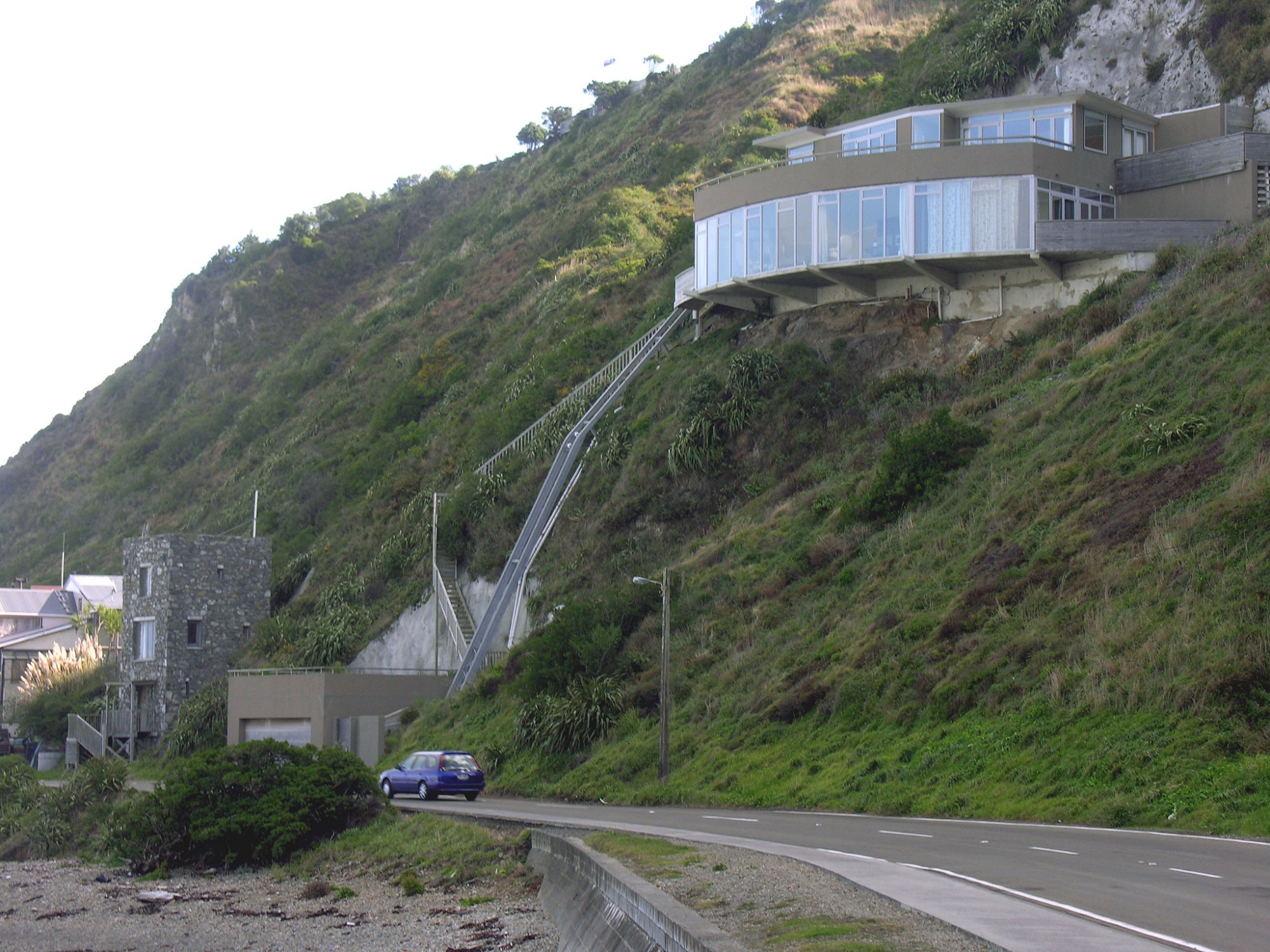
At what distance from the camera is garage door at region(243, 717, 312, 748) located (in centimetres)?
4525

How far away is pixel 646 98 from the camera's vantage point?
116m

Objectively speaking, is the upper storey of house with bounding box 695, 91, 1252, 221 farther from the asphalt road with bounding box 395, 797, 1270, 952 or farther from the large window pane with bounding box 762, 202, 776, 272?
the asphalt road with bounding box 395, 797, 1270, 952

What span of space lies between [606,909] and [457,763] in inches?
783

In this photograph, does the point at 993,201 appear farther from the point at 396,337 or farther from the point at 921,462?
the point at 396,337

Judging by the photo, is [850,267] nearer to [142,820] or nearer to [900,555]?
[900,555]

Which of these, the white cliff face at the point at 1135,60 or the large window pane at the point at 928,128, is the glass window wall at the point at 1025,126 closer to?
the large window pane at the point at 928,128

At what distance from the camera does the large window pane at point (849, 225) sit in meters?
43.5

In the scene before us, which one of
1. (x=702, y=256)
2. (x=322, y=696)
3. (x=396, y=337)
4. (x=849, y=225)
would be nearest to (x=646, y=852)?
(x=322, y=696)

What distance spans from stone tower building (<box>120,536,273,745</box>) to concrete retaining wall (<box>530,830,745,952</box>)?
119 feet

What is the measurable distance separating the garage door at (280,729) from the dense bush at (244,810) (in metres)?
13.7

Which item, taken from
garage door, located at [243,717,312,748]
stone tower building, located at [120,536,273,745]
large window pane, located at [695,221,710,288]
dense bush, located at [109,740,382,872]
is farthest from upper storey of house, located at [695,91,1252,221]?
stone tower building, located at [120,536,273,745]

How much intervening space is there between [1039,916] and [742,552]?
29599 mm

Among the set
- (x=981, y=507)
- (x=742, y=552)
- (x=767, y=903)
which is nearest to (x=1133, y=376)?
(x=981, y=507)

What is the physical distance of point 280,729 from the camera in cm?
4612
